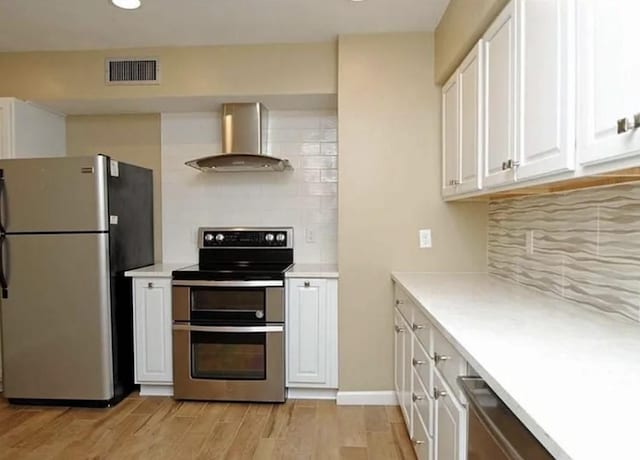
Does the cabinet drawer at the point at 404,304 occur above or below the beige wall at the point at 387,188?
below

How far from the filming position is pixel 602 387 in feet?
3.09

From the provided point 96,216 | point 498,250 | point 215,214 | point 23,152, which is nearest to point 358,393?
point 498,250

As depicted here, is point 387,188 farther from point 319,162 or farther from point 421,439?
point 421,439

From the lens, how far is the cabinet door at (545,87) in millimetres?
1279

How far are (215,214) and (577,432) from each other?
3123mm

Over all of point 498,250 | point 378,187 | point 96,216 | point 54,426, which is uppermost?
point 378,187

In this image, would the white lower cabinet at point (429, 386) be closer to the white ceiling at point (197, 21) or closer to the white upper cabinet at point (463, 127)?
the white upper cabinet at point (463, 127)

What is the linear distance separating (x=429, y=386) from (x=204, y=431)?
4.91ft

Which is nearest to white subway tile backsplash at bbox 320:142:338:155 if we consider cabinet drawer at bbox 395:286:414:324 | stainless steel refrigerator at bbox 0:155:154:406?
cabinet drawer at bbox 395:286:414:324

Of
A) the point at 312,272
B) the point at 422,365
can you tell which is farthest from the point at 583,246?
the point at 312,272

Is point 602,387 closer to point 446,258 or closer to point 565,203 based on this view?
point 565,203

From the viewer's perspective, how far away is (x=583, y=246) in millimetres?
1747

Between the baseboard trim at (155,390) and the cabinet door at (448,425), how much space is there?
83.9 inches

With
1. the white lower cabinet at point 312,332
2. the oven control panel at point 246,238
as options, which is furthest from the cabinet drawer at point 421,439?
the oven control panel at point 246,238
